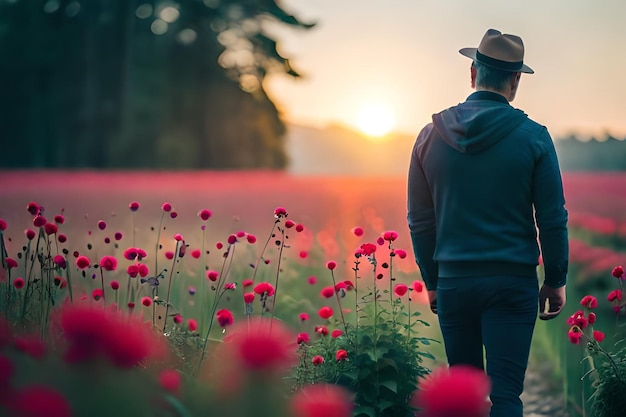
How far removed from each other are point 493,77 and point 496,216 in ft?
1.25

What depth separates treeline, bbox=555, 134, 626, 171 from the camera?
4508mm

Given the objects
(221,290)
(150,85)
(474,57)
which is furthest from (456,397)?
(150,85)

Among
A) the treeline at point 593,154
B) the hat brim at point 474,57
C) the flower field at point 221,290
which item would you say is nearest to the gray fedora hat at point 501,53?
the hat brim at point 474,57

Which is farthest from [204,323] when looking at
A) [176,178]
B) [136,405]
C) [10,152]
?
[10,152]

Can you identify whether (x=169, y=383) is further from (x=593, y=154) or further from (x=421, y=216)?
(x=593, y=154)

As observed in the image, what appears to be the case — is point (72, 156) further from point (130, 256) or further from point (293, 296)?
point (130, 256)

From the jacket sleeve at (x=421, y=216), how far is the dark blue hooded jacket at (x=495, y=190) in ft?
0.31

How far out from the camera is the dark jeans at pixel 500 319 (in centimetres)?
201

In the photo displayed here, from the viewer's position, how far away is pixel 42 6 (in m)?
6.83

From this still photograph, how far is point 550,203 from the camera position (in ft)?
6.63

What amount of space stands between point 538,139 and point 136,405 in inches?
54.1

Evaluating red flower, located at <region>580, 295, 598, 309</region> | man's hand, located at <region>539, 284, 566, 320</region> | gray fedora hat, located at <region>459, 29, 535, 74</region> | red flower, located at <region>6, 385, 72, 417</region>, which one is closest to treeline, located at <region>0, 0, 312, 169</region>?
red flower, located at <region>580, 295, 598, 309</region>

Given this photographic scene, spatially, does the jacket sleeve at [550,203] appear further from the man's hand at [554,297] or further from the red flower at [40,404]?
the red flower at [40,404]

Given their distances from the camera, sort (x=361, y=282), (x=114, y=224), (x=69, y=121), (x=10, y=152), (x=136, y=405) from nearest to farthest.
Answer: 1. (x=136, y=405)
2. (x=114, y=224)
3. (x=361, y=282)
4. (x=10, y=152)
5. (x=69, y=121)
